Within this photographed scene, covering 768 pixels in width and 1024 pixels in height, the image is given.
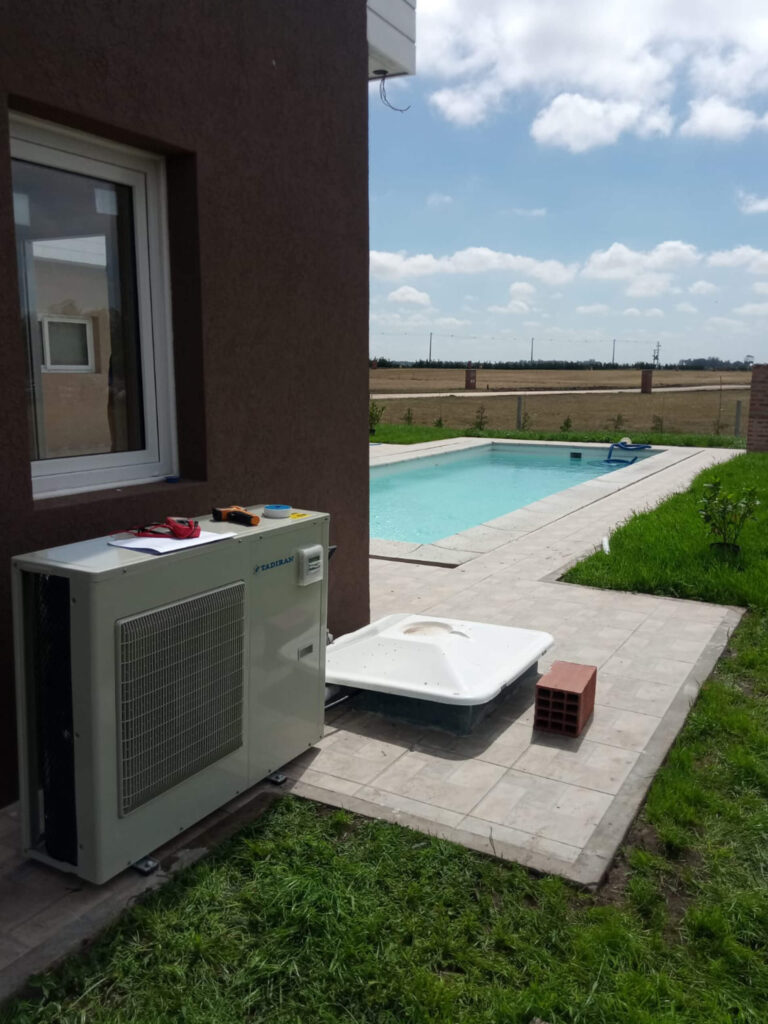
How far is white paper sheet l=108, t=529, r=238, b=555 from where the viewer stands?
2779 mm

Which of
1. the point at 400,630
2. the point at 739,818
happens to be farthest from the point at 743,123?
the point at 739,818

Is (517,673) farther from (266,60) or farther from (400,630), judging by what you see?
(266,60)

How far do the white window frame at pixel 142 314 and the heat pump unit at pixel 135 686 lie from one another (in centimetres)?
71

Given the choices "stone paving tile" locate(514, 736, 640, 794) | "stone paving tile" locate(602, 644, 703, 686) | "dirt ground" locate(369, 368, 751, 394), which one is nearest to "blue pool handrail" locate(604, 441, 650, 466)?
"stone paving tile" locate(602, 644, 703, 686)

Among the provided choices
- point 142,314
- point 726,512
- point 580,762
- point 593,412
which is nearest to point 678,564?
point 726,512

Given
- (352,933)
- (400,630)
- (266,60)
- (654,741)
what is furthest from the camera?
(400,630)

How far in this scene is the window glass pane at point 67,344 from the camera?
3.47 m

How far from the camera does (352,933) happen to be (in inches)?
98.4

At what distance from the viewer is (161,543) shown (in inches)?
113

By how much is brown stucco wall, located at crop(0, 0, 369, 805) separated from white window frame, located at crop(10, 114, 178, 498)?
6cm

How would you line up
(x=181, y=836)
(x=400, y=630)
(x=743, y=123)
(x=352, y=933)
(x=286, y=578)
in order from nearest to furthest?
(x=352, y=933), (x=181, y=836), (x=286, y=578), (x=400, y=630), (x=743, y=123)

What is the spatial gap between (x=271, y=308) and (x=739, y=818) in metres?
3.24

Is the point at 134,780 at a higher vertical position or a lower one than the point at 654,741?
higher

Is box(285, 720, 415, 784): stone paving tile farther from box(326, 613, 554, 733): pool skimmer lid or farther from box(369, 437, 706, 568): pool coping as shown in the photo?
box(369, 437, 706, 568): pool coping
